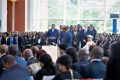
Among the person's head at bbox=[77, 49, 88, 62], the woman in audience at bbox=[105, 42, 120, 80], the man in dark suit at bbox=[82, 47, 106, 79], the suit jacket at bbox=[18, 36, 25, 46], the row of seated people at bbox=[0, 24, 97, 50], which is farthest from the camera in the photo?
the suit jacket at bbox=[18, 36, 25, 46]

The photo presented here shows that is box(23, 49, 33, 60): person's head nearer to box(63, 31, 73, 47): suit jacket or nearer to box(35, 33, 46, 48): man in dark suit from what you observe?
box(63, 31, 73, 47): suit jacket

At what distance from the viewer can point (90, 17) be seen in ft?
100

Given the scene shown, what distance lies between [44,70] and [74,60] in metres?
1.08

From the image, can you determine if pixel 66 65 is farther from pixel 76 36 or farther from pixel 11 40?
pixel 11 40

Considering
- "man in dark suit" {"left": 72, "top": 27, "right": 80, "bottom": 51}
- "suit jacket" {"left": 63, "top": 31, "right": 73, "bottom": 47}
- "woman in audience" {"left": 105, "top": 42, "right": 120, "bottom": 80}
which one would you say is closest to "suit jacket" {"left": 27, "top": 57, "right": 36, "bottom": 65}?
"woman in audience" {"left": 105, "top": 42, "right": 120, "bottom": 80}

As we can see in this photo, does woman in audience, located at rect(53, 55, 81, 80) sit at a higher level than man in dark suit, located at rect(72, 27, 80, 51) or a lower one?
higher

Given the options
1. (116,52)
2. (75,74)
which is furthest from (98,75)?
(116,52)

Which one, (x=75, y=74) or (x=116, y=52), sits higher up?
(x=116, y=52)

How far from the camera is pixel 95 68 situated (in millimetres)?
6008

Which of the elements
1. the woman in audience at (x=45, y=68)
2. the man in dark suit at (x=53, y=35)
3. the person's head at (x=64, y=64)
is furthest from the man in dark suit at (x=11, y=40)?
the person's head at (x=64, y=64)

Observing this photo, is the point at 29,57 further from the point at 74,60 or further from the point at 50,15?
the point at 50,15

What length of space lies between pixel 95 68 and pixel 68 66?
0.86m

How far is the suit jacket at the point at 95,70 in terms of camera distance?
6.00 meters

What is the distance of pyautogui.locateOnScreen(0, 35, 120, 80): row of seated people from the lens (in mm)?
4316
